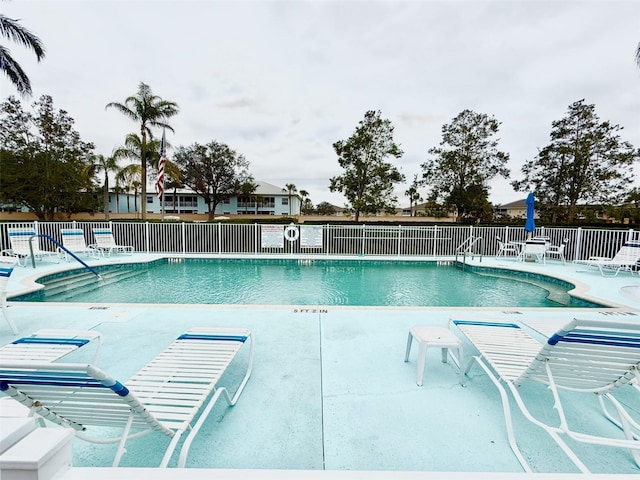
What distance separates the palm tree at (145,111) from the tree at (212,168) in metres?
12.9

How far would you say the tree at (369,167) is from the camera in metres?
19.1

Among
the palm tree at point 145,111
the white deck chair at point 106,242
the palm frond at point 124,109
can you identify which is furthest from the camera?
the palm tree at point 145,111

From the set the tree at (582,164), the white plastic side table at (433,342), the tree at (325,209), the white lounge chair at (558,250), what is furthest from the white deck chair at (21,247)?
the tree at (325,209)

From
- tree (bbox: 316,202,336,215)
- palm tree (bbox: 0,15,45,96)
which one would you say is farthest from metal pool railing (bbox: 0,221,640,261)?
tree (bbox: 316,202,336,215)

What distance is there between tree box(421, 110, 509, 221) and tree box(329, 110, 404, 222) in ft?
12.0

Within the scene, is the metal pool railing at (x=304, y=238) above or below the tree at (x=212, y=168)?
below

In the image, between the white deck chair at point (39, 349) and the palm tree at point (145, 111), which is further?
the palm tree at point (145, 111)

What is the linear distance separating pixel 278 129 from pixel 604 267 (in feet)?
58.0

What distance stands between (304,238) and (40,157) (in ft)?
67.4

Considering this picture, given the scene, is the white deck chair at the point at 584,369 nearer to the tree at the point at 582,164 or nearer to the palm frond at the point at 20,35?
the palm frond at the point at 20,35

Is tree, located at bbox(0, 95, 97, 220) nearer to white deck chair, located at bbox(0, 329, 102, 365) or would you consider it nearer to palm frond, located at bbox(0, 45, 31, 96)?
palm frond, located at bbox(0, 45, 31, 96)

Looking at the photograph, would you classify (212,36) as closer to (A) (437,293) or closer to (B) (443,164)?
(A) (437,293)

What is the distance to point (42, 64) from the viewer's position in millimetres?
11781

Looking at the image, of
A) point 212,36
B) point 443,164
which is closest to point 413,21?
point 212,36
